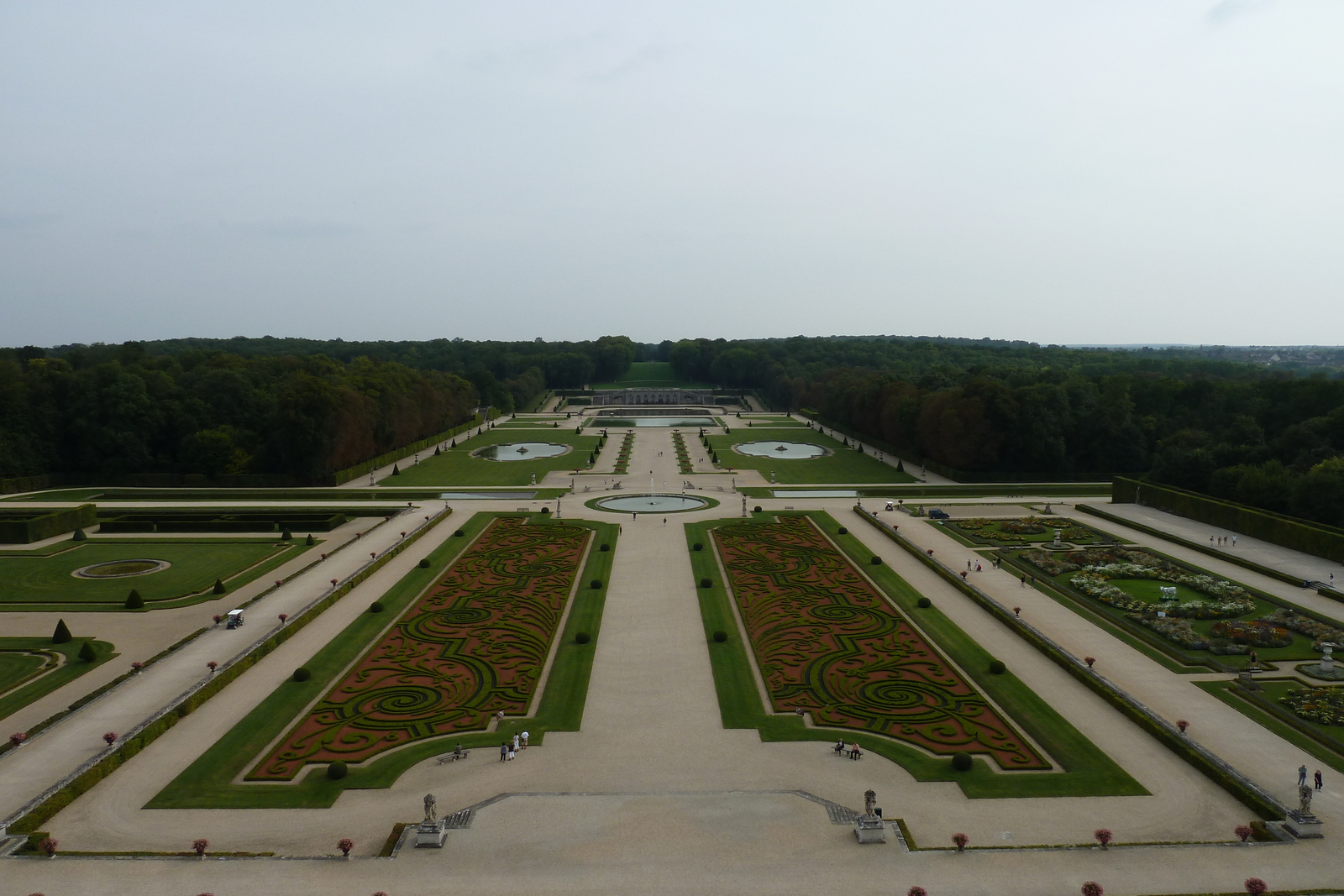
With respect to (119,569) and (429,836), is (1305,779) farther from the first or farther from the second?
(119,569)

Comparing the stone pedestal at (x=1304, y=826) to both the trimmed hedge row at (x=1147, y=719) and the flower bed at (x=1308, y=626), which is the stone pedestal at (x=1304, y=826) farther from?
the flower bed at (x=1308, y=626)

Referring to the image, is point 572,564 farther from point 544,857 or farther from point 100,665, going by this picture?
point 544,857

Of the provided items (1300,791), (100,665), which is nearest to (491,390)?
(100,665)

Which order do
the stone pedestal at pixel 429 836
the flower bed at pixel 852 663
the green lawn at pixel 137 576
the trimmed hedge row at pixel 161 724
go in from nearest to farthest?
the stone pedestal at pixel 429 836 < the trimmed hedge row at pixel 161 724 < the flower bed at pixel 852 663 < the green lawn at pixel 137 576

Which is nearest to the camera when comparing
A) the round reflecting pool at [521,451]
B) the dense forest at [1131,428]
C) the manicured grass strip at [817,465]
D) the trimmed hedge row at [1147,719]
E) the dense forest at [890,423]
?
the trimmed hedge row at [1147,719]

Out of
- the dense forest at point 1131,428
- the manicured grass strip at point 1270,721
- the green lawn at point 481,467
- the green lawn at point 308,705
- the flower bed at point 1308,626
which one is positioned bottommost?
the green lawn at point 308,705

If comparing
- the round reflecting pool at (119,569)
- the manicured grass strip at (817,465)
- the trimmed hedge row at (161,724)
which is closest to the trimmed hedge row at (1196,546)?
the manicured grass strip at (817,465)

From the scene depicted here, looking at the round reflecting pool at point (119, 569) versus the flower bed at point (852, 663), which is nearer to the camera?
the flower bed at point (852, 663)
